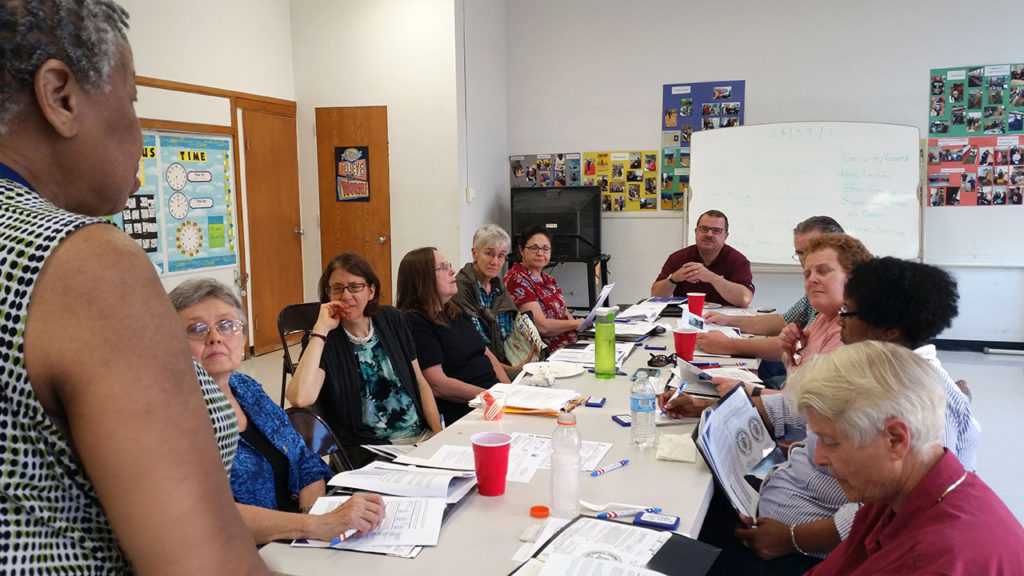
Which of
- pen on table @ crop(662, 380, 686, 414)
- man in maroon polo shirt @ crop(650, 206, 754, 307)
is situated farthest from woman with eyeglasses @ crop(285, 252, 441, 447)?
man in maroon polo shirt @ crop(650, 206, 754, 307)

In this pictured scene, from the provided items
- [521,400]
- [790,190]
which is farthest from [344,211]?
[521,400]

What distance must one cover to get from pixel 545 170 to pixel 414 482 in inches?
228

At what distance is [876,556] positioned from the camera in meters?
1.25

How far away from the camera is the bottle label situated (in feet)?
6.40

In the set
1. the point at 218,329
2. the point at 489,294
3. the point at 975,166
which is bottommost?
the point at 489,294

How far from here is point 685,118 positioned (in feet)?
21.9

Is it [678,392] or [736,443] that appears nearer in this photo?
[736,443]

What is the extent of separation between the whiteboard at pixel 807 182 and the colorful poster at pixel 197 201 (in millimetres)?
3940

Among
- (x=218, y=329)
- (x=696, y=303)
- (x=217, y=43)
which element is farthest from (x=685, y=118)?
(x=218, y=329)

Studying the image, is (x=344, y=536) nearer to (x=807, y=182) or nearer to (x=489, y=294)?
(x=489, y=294)

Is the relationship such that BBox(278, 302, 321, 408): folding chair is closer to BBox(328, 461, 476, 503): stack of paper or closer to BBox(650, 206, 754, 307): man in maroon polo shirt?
BBox(328, 461, 476, 503): stack of paper

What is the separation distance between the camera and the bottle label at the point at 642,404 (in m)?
1.95

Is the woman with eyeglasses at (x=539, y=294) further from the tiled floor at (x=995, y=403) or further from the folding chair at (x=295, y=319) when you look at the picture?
the tiled floor at (x=995, y=403)

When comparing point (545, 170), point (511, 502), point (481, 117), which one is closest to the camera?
point (511, 502)
